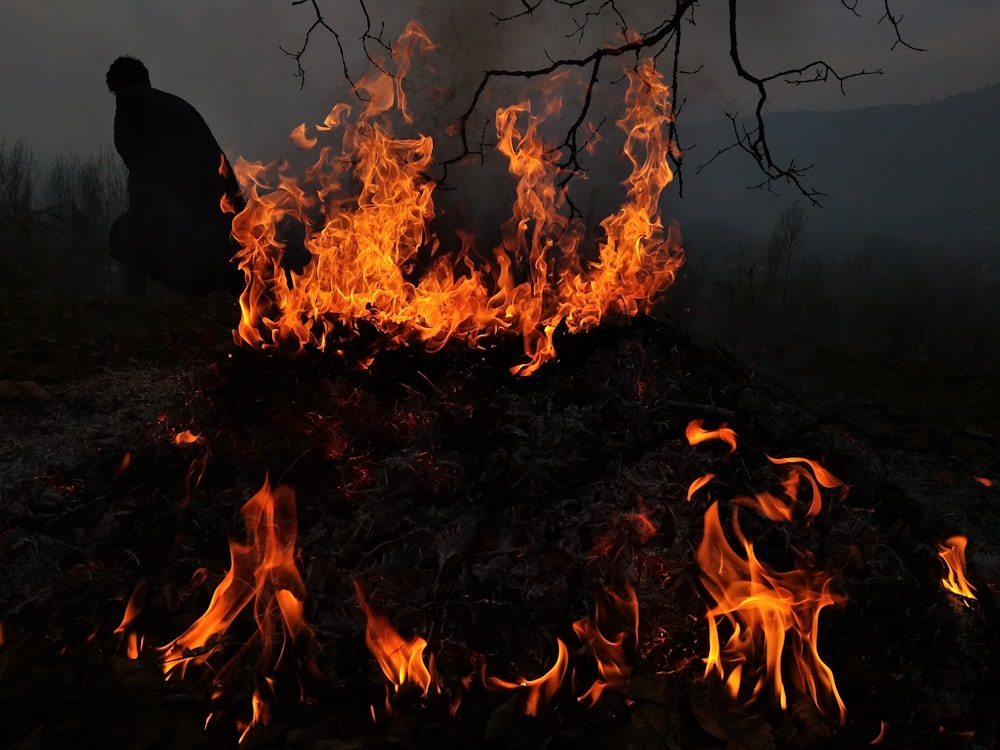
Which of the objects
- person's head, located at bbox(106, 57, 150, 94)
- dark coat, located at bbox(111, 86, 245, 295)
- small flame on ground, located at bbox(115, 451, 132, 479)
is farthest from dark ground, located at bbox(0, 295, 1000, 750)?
person's head, located at bbox(106, 57, 150, 94)

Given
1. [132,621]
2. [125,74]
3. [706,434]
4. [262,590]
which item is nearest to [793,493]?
[706,434]

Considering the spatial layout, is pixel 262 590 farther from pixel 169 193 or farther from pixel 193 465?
pixel 169 193

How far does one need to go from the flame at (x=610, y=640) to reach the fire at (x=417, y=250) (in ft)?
5.29

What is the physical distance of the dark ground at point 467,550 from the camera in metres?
2.48

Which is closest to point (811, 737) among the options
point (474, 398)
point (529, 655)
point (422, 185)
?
point (529, 655)

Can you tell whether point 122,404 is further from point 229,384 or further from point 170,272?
point 170,272

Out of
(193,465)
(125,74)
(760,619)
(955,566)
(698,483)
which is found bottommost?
(955,566)

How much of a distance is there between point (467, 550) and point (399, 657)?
63cm

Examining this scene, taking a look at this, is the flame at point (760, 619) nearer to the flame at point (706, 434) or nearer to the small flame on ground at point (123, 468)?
the flame at point (706, 434)

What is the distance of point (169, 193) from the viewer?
36.9ft

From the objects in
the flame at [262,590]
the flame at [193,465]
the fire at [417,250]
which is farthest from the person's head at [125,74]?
the flame at [262,590]

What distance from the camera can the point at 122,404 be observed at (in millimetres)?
5859

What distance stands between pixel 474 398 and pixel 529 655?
1644 mm

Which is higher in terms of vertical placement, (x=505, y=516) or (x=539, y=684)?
(x=505, y=516)
